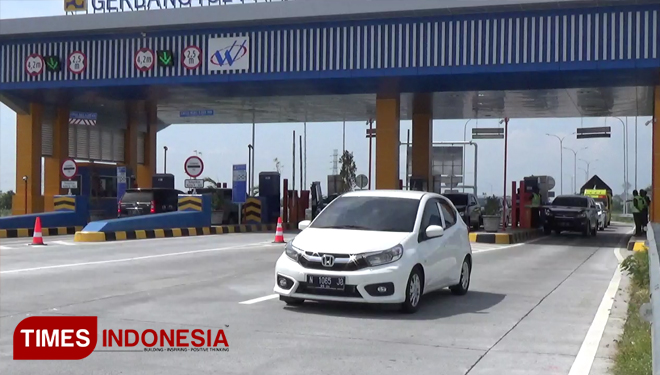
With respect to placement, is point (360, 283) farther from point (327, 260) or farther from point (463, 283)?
point (463, 283)

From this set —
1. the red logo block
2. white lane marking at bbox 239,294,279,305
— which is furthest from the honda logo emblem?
the red logo block

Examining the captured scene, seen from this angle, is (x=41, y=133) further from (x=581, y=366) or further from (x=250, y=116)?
(x=581, y=366)

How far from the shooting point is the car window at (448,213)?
11.9 meters

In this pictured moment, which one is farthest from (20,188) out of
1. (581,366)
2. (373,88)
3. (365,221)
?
(581,366)

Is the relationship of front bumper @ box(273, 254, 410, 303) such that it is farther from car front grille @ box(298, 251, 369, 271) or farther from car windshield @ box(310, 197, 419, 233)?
car windshield @ box(310, 197, 419, 233)

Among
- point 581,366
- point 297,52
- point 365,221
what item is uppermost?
point 297,52

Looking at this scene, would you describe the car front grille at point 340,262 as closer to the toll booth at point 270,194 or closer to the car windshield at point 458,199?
the car windshield at point 458,199

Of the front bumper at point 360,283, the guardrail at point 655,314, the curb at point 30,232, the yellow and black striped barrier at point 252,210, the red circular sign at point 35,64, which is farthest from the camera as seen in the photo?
the yellow and black striped barrier at point 252,210

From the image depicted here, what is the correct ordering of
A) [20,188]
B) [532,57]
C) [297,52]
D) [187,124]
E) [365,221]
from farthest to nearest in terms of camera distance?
[187,124] < [20,188] < [297,52] < [532,57] < [365,221]

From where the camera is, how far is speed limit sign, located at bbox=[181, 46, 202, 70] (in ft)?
95.2

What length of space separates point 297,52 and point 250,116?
14.6 metres

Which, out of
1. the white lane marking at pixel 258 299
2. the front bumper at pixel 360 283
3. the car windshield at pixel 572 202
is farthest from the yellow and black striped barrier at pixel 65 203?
the front bumper at pixel 360 283

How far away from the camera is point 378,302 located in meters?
9.91

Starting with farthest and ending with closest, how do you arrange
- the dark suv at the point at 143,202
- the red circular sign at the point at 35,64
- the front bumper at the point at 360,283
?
the red circular sign at the point at 35,64 → the dark suv at the point at 143,202 → the front bumper at the point at 360,283
